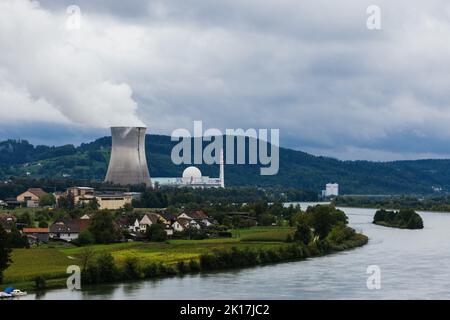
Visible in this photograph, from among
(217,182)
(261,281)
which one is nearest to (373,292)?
(261,281)

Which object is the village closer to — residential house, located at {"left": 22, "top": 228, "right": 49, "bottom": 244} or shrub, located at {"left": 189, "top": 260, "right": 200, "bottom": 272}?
residential house, located at {"left": 22, "top": 228, "right": 49, "bottom": 244}

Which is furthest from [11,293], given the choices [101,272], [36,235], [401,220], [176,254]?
[401,220]

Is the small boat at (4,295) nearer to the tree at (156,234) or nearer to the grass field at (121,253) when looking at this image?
the grass field at (121,253)

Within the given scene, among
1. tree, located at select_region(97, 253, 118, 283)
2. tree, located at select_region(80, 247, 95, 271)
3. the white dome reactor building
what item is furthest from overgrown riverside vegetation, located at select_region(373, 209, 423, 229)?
the white dome reactor building

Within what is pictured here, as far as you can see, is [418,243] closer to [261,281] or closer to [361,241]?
[361,241]

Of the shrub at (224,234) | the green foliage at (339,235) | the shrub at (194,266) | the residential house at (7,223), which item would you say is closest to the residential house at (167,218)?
the shrub at (224,234)
